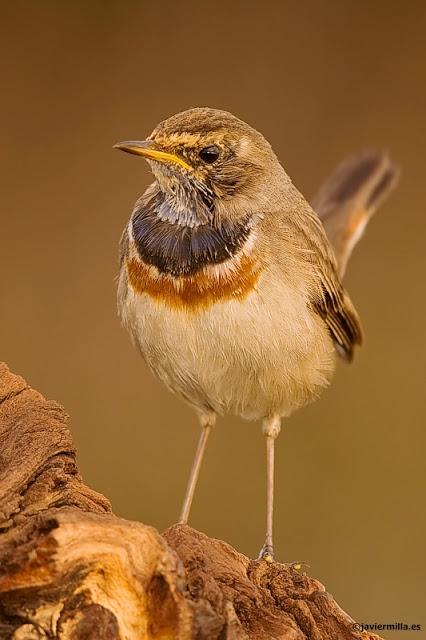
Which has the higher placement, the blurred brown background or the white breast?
the blurred brown background

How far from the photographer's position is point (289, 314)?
461 centimetres

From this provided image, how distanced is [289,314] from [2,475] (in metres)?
1.61

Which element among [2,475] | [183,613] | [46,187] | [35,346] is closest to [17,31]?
[46,187]

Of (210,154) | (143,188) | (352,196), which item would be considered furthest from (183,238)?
(143,188)

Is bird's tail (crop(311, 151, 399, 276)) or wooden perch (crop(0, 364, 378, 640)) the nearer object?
wooden perch (crop(0, 364, 378, 640))

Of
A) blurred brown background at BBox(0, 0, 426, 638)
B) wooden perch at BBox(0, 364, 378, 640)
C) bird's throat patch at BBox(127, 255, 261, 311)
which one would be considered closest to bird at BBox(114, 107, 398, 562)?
bird's throat patch at BBox(127, 255, 261, 311)

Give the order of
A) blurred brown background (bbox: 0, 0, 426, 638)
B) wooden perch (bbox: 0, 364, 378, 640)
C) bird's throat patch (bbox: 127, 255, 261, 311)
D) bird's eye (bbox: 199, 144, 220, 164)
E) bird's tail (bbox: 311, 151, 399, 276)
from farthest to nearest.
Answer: blurred brown background (bbox: 0, 0, 426, 638), bird's tail (bbox: 311, 151, 399, 276), bird's eye (bbox: 199, 144, 220, 164), bird's throat patch (bbox: 127, 255, 261, 311), wooden perch (bbox: 0, 364, 378, 640)

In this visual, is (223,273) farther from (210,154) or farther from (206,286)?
(210,154)

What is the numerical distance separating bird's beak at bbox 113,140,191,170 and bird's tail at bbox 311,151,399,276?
1.91m

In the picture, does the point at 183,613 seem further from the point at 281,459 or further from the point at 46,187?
the point at 46,187

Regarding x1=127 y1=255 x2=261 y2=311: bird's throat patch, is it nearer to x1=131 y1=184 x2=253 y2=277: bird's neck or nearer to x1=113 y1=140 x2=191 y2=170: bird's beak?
x1=131 y1=184 x2=253 y2=277: bird's neck

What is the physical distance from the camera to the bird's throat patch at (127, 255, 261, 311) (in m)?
4.44

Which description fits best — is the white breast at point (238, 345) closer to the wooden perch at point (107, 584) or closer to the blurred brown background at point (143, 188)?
the wooden perch at point (107, 584)

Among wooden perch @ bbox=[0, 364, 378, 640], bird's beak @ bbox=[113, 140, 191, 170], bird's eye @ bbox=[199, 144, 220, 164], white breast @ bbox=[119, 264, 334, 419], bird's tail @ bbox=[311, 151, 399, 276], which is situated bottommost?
wooden perch @ bbox=[0, 364, 378, 640]
